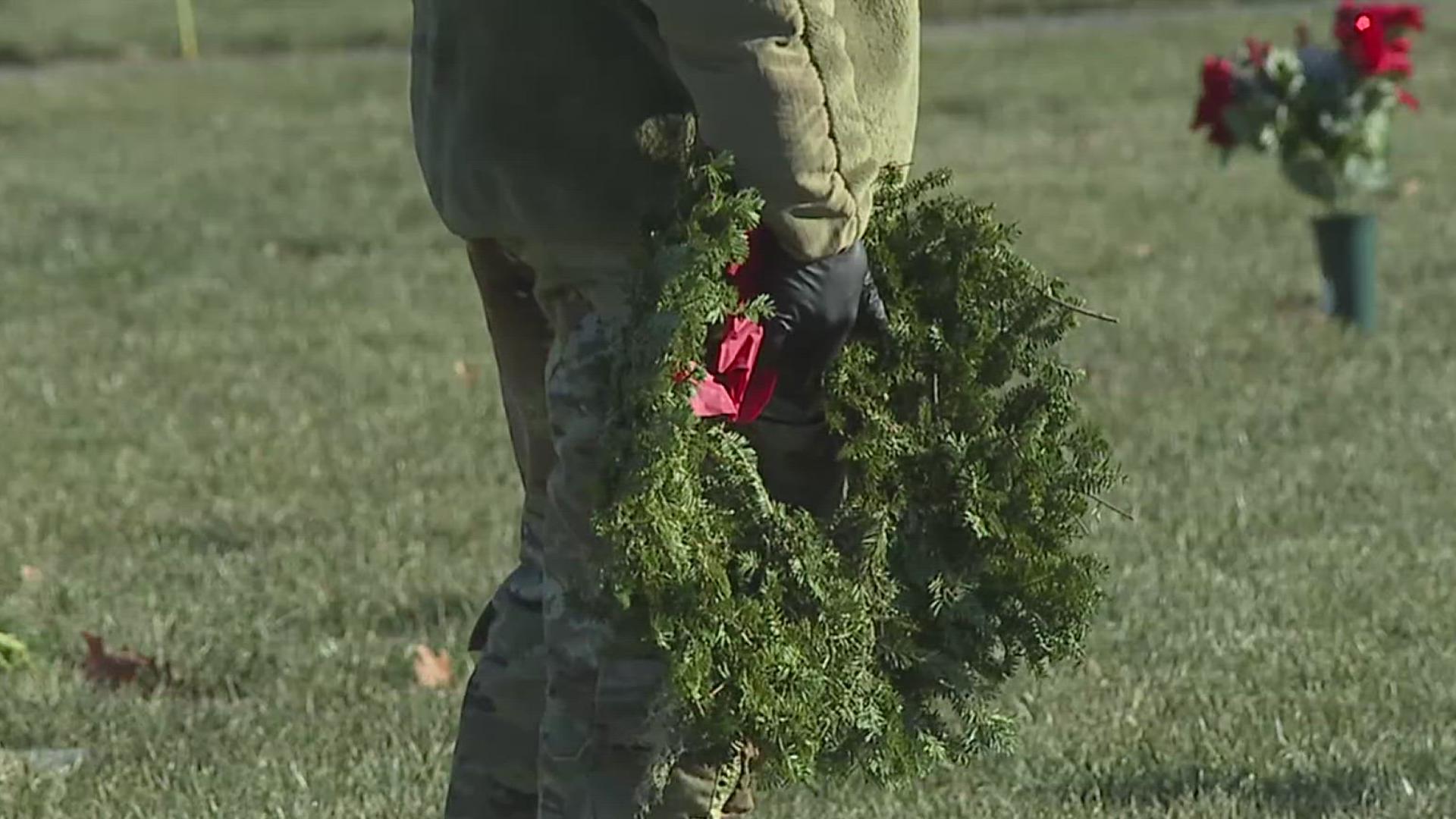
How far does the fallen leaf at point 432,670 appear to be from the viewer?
15.3 ft

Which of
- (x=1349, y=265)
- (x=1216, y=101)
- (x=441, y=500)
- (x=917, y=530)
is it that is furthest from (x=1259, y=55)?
(x=917, y=530)

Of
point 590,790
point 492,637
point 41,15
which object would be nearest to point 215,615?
point 492,637

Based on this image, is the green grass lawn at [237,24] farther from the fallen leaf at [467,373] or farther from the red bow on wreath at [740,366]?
the red bow on wreath at [740,366]

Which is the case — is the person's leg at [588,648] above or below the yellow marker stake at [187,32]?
above

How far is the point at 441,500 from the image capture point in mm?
6027

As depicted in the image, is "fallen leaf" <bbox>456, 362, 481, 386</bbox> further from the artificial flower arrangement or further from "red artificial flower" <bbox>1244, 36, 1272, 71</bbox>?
"red artificial flower" <bbox>1244, 36, 1272, 71</bbox>

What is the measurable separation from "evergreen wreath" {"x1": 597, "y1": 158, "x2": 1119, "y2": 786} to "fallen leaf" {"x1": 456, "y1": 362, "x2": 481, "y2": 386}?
452cm

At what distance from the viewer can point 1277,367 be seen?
24.1ft

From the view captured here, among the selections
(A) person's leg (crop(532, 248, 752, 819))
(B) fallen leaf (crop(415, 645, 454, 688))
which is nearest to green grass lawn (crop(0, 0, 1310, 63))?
(B) fallen leaf (crop(415, 645, 454, 688))

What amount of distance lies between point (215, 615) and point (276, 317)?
3.78m

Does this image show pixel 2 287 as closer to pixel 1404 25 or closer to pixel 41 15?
pixel 1404 25

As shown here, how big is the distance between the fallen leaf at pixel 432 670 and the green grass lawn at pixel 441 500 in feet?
0.12

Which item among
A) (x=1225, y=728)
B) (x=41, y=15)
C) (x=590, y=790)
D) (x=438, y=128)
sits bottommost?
(x=41, y=15)

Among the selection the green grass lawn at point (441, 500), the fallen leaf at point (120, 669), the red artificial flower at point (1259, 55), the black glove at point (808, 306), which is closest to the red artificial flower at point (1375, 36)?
the red artificial flower at point (1259, 55)
